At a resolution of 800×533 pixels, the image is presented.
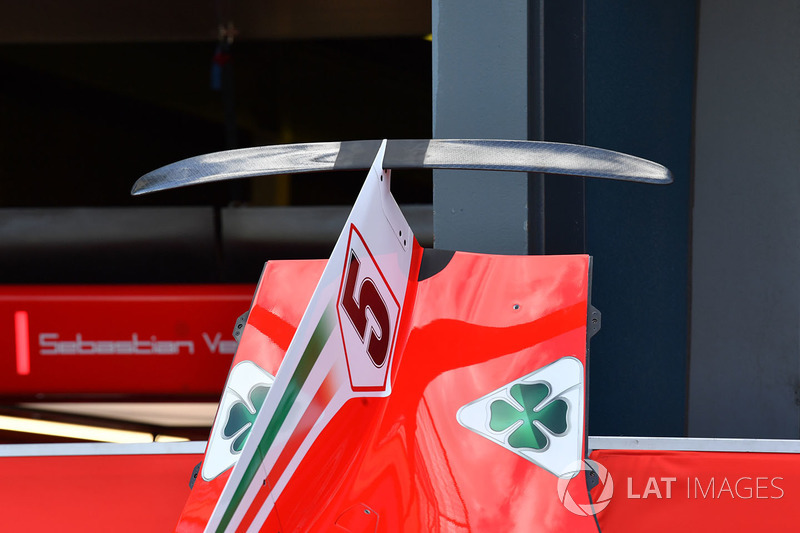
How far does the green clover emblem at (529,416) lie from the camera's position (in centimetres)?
81

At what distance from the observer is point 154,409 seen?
101 inches

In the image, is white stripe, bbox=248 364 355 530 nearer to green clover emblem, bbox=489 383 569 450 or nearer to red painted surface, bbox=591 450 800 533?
green clover emblem, bbox=489 383 569 450

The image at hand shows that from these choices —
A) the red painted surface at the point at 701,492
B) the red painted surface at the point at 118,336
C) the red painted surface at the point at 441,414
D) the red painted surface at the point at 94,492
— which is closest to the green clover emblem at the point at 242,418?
the red painted surface at the point at 441,414

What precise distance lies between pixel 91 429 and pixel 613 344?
2007mm

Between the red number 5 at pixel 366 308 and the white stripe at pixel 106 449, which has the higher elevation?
the red number 5 at pixel 366 308

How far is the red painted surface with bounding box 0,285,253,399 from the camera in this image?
240 cm

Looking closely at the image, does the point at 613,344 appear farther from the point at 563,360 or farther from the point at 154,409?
the point at 154,409

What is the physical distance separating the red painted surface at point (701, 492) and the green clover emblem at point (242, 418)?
21.3 inches

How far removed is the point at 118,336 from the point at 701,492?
2003mm

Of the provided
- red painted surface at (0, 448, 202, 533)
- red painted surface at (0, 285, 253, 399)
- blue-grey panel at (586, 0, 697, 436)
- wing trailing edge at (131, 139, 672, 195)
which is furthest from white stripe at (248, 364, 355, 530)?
red painted surface at (0, 285, 253, 399)

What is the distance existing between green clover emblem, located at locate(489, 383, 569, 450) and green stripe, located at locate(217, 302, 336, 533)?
0.24 metres

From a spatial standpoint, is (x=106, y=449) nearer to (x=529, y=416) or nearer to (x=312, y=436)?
(x=312, y=436)

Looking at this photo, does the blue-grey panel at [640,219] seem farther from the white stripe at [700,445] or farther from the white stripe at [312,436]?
the white stripe at [312,436]

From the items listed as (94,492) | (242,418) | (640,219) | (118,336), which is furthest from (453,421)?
(118,336)
